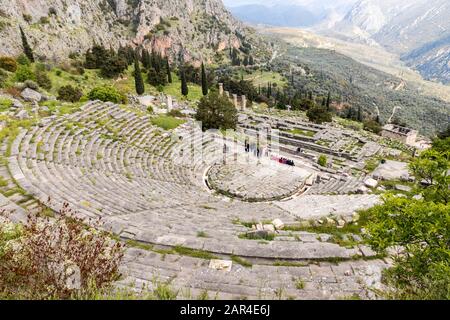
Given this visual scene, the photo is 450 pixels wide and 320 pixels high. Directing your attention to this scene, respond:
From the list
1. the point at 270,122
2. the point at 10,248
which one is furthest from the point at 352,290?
the point at 270,122

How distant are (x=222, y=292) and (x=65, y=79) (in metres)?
48.0

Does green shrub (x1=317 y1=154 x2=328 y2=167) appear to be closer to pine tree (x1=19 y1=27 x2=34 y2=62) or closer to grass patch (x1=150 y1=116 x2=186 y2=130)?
grass patch (x1=150 y1=116 x2=186 y2=130)

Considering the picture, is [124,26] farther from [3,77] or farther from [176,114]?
[176,114]

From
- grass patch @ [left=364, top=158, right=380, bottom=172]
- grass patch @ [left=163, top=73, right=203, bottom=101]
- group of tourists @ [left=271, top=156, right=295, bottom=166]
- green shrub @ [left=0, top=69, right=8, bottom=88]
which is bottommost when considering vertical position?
grass patch @ [left=163, top=73, right=203, bottom=101]

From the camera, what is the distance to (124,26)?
101m

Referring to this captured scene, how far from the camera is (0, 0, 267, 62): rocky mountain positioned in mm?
51156

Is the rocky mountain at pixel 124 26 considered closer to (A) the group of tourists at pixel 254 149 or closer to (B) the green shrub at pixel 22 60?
(B) the green shrub at pixel 22 60

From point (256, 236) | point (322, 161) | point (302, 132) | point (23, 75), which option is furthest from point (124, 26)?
point (256, 236)

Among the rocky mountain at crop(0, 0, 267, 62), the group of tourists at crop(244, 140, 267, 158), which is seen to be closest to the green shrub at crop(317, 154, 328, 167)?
the group of tourists at crop(244, 140, 267, 158)

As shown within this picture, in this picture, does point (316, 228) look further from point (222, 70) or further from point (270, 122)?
point (222, 70)

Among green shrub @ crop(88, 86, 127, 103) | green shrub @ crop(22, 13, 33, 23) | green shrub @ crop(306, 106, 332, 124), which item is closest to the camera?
green shrub @ crop(88, 86, 127, 103)

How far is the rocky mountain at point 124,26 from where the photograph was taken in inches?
2014

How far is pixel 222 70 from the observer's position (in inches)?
4269

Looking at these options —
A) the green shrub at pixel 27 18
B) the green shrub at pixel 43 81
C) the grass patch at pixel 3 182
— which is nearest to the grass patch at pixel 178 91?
the green shrub at pixel 43 81
